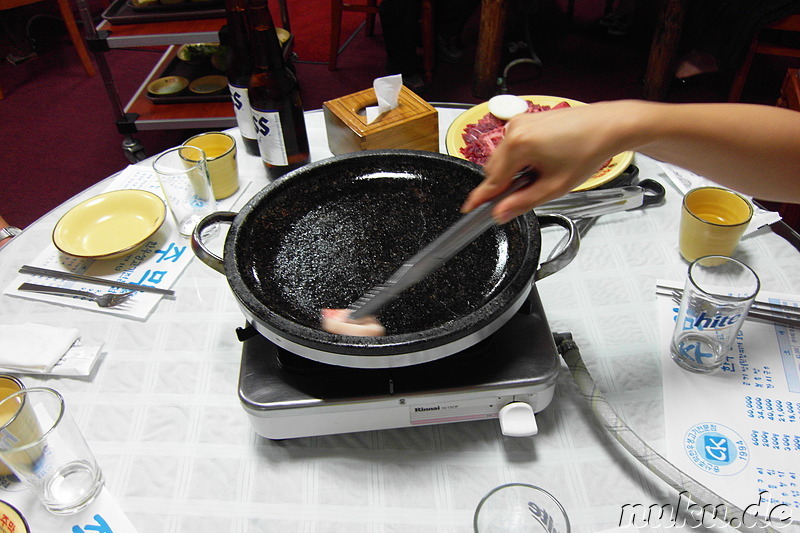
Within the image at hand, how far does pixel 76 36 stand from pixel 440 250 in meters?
3.32

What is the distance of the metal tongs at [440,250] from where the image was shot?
65 centimetres

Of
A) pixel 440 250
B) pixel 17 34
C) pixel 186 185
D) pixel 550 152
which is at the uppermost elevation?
pixel 550 152

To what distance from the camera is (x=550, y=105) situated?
50.8 inches

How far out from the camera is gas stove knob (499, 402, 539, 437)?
2.33ft

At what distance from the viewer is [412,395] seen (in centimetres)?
70

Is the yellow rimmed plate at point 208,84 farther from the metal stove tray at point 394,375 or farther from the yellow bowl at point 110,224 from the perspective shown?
the metal stove tray at point 394,375

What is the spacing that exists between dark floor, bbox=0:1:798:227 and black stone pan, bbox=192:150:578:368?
6.63 feet

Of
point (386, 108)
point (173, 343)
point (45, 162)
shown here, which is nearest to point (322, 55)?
point (45, 162)

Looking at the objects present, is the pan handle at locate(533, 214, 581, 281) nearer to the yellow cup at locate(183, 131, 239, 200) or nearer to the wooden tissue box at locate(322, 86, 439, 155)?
the wooden tissue box at locate(322, 86, 439, 155)

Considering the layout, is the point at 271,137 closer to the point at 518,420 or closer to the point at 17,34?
the point at 518,420

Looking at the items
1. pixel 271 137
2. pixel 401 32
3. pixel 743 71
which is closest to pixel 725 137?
pixel 271 137

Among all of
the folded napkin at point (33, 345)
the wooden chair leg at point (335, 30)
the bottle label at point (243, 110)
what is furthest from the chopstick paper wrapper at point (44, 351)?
the wooden chair leg at point (335, 30)

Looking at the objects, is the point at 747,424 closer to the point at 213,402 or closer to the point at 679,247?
the point at 679,247

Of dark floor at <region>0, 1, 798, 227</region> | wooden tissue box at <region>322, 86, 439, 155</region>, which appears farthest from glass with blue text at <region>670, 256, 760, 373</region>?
dark floor at <region>0, 1, 798, 227</region>
